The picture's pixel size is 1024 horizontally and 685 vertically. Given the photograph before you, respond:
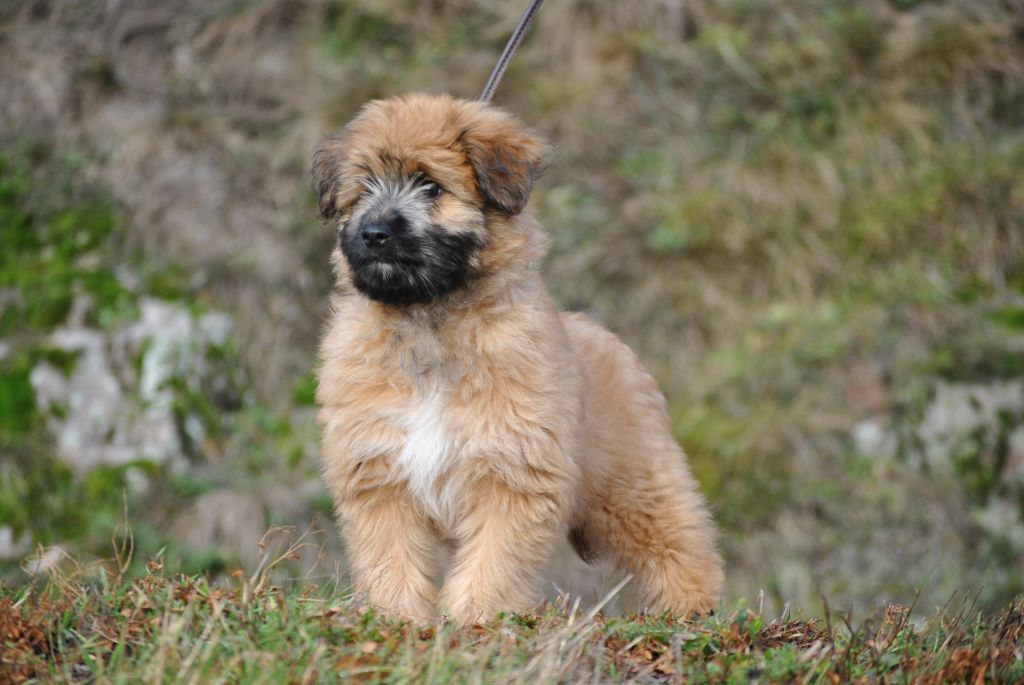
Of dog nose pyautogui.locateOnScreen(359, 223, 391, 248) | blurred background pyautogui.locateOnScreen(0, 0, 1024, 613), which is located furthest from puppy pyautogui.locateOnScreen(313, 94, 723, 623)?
blurred background pyautogui.locateOnScreen(0, 0, 1024, 613)

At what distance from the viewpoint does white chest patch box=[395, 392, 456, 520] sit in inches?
154

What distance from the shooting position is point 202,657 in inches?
116

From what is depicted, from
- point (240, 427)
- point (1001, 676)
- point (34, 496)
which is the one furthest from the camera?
point (240, 427)

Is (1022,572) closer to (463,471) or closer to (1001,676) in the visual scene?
(1001,676)

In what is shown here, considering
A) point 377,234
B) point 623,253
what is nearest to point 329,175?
Answer: point 377,234

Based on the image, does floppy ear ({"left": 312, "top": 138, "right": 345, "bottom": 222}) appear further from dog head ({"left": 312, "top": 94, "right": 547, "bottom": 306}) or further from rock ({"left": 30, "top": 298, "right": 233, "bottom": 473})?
rock ({"left": 30, "top": 298, "right": 233, "bottom": 473})

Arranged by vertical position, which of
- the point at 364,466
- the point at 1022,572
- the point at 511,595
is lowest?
the point at 1022,572

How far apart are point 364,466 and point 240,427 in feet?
11.9

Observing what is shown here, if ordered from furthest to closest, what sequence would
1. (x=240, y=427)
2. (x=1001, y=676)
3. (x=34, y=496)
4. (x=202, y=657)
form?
(x=240, y=427)
(x=34, y=496)
(x=1001, y=676)
(x=202, y=657)

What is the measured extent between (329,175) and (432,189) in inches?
18.3

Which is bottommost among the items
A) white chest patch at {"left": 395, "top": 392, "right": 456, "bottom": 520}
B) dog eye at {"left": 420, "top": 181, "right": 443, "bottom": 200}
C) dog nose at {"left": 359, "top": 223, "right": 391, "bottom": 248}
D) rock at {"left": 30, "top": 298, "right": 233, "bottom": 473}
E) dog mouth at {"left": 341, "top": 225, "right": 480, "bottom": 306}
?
rock at {"left": 30, "top": 298, "right": 233, "bottom": 473}

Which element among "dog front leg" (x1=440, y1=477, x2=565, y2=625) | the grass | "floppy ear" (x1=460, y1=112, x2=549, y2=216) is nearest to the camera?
the grass

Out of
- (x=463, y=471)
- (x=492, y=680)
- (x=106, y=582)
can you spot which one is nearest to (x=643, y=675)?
(x=492, y=680)

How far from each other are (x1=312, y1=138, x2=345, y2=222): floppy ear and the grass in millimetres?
1405
